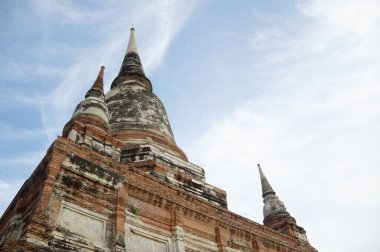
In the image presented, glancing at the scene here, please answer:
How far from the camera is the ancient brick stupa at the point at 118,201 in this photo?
7.59 meters

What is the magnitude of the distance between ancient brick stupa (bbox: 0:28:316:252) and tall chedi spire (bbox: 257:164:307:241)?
0.19m

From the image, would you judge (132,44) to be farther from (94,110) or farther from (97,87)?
(94,110)

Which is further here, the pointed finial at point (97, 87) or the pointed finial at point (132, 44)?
the pointed finial at point (132, 44)

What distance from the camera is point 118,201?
8.64 m

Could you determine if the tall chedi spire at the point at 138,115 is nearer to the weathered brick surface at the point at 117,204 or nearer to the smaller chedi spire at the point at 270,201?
the weathered brick surface at the point at 117,204

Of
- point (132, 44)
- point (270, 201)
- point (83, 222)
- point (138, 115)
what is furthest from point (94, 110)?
point (132, 44)

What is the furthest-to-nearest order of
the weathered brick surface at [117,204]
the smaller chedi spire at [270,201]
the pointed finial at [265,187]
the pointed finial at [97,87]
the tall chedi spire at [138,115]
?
the pointed finial at [265,187], the smaller chedi spire at [270,201], the tall chedi spire at [138,115], the pointed finial at [97,87], the weathered brick surface at [117,204]

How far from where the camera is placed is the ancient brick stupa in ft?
24.9

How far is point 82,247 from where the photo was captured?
24.4 feet

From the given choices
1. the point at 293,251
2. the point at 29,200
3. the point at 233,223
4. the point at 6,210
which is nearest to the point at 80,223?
the point at 29,200

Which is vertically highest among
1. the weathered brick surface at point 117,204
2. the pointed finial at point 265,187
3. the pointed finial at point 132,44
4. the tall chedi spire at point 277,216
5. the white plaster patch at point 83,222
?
the pointed finial at point 132,44

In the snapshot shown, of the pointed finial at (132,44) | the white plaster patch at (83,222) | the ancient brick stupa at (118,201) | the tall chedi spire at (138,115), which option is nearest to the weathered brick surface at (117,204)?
the ancient brick stupa at (118,201)

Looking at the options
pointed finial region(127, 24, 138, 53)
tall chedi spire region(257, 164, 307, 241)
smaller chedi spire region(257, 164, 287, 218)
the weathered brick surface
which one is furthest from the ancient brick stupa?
pointed finial region(127, 24, 138, 53)

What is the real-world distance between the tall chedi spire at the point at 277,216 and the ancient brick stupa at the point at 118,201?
192 millimetres
